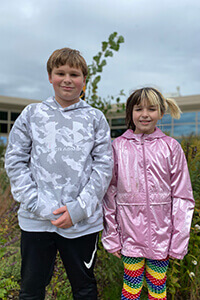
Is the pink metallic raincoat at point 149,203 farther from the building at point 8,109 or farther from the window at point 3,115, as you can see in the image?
the window at point 3,115

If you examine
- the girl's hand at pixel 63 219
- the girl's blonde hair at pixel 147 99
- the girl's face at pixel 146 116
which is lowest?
the girl's hand at pixel 63 219

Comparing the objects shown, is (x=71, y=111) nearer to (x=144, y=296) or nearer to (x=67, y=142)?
(x=67, y=142)

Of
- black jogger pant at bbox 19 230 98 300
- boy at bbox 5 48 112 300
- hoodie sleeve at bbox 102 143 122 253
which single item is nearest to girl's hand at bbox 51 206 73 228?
boy at bbox 5 48 112 300

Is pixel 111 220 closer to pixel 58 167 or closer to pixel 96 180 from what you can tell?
pixel 96 180

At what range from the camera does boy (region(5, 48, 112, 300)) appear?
1848 mm

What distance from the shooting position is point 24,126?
196cm

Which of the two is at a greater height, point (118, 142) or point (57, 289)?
point (118, 142)

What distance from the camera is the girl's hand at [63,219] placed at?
1802 millimetres

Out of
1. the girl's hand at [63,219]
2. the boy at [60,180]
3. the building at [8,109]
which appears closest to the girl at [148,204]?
the boy at [60,180]

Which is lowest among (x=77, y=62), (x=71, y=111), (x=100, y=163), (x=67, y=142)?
(x=100, y=163)

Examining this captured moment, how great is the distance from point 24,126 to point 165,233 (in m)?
1.16

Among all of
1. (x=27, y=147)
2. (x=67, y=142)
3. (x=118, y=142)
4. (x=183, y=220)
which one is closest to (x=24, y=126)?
(x=27, y=147)

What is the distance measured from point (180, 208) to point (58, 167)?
85 centimetres

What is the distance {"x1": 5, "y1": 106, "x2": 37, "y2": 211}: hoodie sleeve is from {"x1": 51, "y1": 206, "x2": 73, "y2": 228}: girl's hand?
16cm
